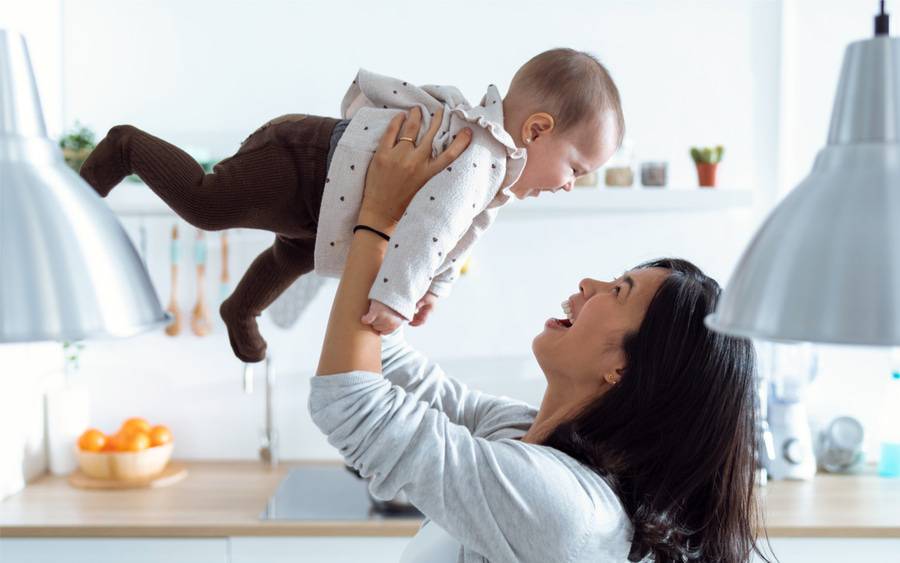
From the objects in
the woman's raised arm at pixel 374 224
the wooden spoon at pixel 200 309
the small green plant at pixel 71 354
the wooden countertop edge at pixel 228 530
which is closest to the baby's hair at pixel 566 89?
the woman's raised arm at pixel 374 224

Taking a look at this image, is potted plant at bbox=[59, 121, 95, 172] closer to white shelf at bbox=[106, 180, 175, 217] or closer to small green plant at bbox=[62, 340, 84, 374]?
white shelf at bbox=[106, 180, 175, 217]

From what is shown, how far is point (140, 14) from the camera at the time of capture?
2.57 m

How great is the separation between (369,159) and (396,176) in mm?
55

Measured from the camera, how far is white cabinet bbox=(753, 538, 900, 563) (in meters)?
2.05

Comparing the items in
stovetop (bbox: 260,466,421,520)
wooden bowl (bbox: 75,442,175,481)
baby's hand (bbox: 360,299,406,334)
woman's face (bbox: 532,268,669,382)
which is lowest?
stovetop (bbox: 260,466,421,520)

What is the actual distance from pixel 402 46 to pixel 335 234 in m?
1.58

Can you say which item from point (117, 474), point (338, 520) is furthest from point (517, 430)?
point (117, 474)

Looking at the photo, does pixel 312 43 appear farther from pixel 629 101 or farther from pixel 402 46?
pixel 629 101

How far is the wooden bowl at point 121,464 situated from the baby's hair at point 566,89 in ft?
5.19

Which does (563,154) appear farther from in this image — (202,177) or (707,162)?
(707,162)

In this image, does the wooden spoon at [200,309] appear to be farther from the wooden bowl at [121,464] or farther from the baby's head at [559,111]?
the baby's head at [559,111]

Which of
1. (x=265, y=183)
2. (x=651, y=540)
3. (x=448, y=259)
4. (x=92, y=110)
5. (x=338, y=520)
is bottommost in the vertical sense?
(x=338, y=520)

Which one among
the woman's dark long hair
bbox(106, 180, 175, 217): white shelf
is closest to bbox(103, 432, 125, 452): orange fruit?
bbox(106, 180, 175, 217): white shelf

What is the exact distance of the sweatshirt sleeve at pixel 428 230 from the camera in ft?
3.23
